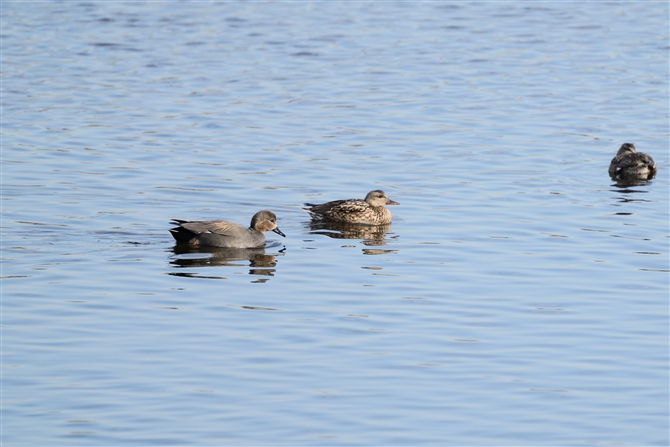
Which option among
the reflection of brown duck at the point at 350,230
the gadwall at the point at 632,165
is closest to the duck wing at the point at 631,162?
the gadwall at the point at 632,165

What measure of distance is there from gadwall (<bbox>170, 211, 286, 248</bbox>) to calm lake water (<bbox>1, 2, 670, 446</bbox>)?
22cm

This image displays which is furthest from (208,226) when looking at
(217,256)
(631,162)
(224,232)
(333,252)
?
(631,162)

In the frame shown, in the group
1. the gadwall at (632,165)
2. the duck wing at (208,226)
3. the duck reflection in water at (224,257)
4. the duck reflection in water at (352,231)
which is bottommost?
the duck reflection in water at (224,257)

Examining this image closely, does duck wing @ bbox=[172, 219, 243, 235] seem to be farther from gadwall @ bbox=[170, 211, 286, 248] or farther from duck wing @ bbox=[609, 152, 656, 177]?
duck wing @ bbox=[609, 152, 656, 177]

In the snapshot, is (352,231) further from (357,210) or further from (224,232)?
(224,232)

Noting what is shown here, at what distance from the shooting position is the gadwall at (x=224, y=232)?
15.1 meters

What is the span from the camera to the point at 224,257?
15.1m

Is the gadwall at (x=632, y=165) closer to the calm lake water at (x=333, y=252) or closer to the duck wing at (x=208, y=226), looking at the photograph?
the calm lake water at (x=333, y=252)

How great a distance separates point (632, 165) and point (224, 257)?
8.46m

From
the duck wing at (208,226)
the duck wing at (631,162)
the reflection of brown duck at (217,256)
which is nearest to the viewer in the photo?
the reflection of brown duck at (217,256)

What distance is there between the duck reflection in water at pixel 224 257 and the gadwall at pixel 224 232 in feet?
0.27

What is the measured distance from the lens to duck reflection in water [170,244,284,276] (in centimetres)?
1445

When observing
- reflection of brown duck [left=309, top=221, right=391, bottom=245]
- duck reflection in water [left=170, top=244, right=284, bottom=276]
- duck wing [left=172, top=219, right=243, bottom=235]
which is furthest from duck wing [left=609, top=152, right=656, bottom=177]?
duck wing [left=172, top=219, right=243, bottom=235]

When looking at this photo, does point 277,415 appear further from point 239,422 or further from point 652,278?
point 652,278
